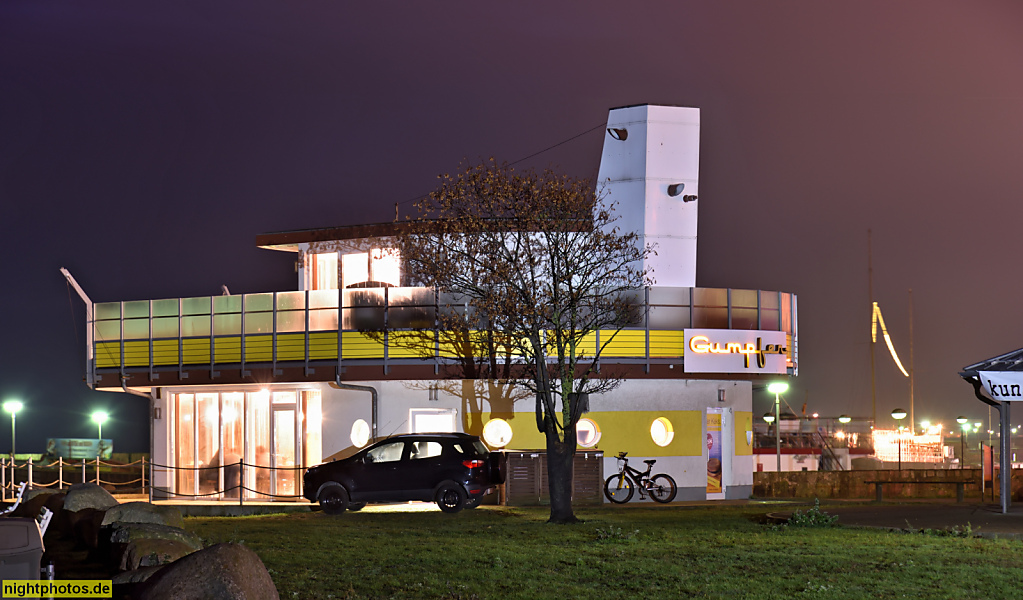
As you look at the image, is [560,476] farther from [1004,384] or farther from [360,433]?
[360,433]

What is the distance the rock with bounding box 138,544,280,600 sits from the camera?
849 centimetres

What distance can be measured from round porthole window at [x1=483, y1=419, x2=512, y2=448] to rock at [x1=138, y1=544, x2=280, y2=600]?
1767 centimetres

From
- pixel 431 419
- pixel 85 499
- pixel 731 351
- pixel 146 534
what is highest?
pixel 731 351

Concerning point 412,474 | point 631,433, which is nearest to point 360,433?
point 412,474

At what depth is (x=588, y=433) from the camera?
87.9 feet

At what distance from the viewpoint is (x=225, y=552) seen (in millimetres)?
8836

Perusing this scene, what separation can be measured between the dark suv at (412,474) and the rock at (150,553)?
10613 mm

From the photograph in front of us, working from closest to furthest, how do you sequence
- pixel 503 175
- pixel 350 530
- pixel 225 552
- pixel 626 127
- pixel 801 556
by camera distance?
1. pixel 225 552
2. pixel 801 556
3. pixel 350 530
4. pixel 503 175
5. pixel 626 127

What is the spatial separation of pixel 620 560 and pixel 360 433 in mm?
15006

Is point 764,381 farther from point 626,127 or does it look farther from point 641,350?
point 626,127

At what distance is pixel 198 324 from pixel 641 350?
11.4 m

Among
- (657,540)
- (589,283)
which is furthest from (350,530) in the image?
(589,283)

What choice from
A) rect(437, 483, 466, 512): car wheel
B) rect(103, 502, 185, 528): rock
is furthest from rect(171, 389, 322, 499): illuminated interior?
rect(103, 502, 185, 528): rock

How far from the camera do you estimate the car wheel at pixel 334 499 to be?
22.4 meters
